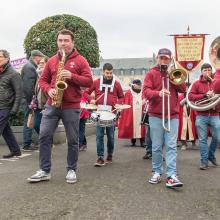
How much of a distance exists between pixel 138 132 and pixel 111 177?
209 inches

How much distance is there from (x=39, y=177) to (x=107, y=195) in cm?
112

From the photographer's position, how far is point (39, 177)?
6.14 metres

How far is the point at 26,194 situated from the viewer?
214 inches

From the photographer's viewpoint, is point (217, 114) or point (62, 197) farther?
point (217, 114)

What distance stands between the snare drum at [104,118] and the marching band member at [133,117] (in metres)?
3.89

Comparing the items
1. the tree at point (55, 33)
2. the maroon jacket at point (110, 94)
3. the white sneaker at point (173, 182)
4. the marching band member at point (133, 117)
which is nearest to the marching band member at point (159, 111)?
the white sneaker at point (173, 182)

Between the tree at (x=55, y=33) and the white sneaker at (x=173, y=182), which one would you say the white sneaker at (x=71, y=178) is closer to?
the white sneaker at (x=173, y=182)

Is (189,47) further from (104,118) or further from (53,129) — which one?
(53,129)

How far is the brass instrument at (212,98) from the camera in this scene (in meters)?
5.26

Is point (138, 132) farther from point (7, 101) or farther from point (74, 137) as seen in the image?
point (74, 137)

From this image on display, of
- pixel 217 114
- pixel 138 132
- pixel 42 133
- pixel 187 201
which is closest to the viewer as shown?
pixel 187 201

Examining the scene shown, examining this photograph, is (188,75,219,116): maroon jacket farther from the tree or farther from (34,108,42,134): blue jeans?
the tree

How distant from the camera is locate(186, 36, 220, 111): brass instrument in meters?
5.26

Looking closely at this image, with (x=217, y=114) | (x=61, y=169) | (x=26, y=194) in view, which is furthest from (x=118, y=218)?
(x=217, y=114)
